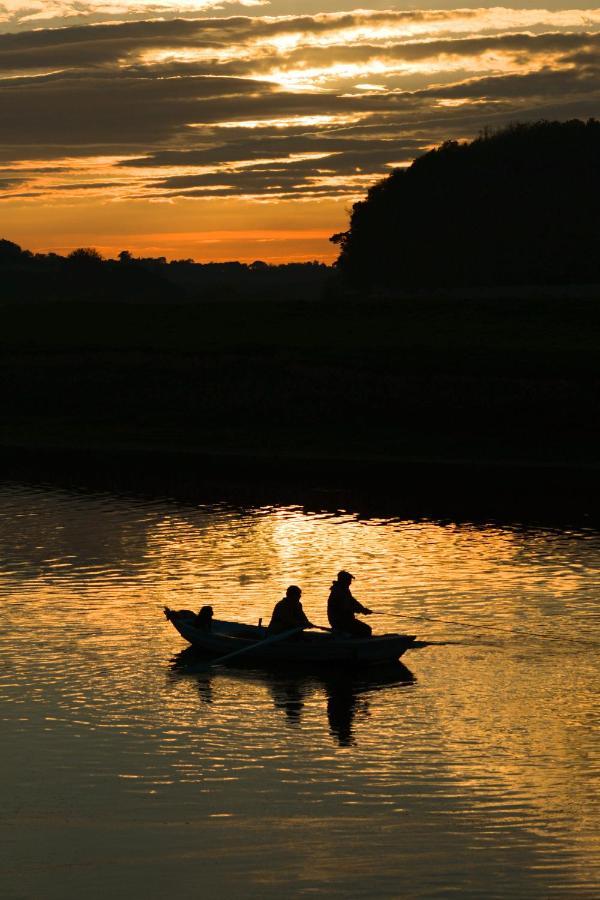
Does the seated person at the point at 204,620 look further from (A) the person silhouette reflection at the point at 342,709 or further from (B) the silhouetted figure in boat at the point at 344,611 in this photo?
(A) the person silhouette reflection at the point at 342,709

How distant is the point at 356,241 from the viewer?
506 feet

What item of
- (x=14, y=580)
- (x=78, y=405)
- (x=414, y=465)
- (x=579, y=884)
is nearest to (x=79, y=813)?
(x=579, y=884)

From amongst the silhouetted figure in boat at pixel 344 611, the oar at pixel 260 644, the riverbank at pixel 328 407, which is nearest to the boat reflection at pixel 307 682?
the oar at pixel 260 644

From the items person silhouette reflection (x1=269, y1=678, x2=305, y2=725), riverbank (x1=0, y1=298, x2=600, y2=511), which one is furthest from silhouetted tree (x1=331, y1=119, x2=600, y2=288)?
person silhouette reflection (x1=269, y1=678, x2=305, y2=725)

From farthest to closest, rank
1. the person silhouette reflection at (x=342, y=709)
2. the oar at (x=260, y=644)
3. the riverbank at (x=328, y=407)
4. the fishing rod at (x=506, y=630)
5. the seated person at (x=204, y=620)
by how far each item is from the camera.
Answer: the riverbank at (x=328, y=407)
the fishing rod at (x=506, y=630)
the seated person at (x=204, y=620)
the oar at (x=260, y=644)
the person silhouette reflection at (x=342, y=709)

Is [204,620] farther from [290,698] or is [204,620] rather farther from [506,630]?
[506,630]

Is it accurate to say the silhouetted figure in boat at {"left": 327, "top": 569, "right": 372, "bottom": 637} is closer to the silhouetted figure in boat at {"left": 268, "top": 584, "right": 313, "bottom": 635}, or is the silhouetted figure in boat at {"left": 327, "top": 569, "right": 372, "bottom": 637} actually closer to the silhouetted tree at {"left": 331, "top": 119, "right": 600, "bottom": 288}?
the silhouetted figure in boat at {"left": 268, "top": 584, "right": 313, "bottom": 635}

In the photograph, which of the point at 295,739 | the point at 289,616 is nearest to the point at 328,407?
the point at 289,616

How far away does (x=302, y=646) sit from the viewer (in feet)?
97.0

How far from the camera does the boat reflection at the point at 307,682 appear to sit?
2645 centimetres

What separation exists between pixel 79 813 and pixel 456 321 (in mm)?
83685

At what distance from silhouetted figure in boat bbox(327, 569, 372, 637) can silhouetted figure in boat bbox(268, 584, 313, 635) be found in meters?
0.55

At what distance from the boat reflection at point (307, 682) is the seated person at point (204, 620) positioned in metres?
0.53

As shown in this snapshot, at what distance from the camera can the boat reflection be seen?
26.5 metres
